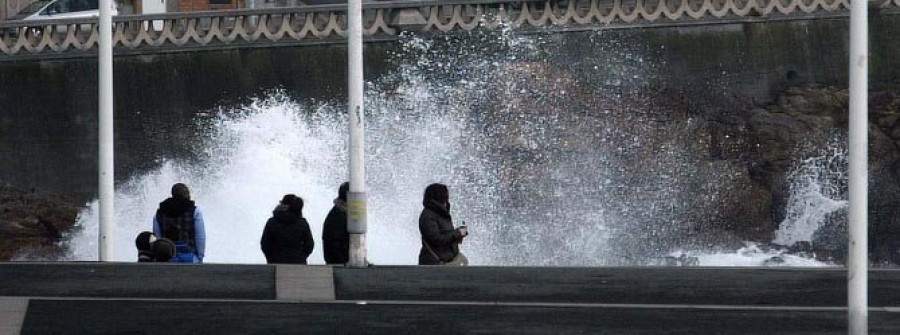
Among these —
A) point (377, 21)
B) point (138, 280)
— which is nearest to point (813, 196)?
point (377, 21)

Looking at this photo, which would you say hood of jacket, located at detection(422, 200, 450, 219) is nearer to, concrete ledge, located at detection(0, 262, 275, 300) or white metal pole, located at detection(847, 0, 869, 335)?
concrete ledge, located at detection(0, 262, 275, 300)

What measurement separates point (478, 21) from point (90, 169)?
26.0 ft

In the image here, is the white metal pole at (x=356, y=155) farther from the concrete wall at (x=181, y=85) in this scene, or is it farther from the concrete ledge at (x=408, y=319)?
the concrete wall at (x=181, y=85)

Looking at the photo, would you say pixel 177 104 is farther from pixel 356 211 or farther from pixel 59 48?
pixel 356 211

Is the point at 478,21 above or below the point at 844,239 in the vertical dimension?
above

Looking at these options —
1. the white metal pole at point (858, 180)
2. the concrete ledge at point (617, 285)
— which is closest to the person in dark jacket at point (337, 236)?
the concrete ledge at point (617, 285)

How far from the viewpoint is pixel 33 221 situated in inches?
1526

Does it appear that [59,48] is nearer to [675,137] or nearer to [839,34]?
[675,137]

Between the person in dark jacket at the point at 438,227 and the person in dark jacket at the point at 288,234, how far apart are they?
1.28 m

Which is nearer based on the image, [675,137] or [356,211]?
[356,211]

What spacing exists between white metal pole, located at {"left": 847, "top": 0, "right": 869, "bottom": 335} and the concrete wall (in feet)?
84.6

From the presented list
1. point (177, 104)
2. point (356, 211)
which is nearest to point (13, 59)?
point (177, 104)

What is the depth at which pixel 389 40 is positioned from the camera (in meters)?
39.4

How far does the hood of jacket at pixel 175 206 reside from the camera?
19864 mm
